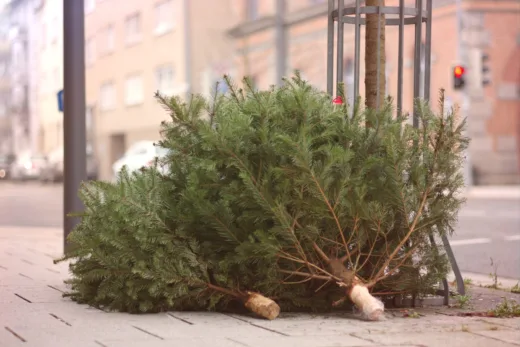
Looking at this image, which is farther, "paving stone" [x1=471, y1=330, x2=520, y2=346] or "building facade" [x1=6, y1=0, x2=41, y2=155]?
"building facade" [x1=6, y1=0, x2=41, y2=155]

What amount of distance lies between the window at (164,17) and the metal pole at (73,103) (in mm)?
32402

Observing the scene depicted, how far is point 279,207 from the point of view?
582 cm

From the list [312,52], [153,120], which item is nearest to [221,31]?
[153,120]

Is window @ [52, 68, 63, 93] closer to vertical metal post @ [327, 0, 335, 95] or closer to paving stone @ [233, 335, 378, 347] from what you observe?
vertical metal post @ [327, 0, 335, 95]

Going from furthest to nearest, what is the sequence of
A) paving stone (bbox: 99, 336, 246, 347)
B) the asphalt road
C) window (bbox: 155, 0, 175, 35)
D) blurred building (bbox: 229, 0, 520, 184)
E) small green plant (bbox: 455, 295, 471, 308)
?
window (bbox: 155, 0, 175, 35) → blurred building (bbox: 229, 0, 520, 184) → the asphalt road → small green plant (bbox: 455, 295, 471, 308) → paving stone (bbox: 99, 336, 246, 347)

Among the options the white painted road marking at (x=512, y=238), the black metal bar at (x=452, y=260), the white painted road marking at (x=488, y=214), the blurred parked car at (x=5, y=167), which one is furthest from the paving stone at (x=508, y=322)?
the blurred parked car at (x=5, y=167)

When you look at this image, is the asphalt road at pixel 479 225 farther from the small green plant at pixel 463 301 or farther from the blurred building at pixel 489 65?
the blurred building at pixel 489 65

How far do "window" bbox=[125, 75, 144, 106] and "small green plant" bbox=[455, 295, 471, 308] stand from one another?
3839 cm

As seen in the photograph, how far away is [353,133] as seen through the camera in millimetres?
6168

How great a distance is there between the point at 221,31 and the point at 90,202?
116 feet

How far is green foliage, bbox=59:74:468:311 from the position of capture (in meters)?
5.93

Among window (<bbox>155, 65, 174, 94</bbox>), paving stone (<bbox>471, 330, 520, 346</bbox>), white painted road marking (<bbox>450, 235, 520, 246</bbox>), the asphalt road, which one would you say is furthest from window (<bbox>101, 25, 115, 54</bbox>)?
paving stone (<bbox>471, 330, 520, 346</bbox>)

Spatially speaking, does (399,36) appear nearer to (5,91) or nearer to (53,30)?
(53,30)

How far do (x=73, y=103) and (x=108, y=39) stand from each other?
3958cm
